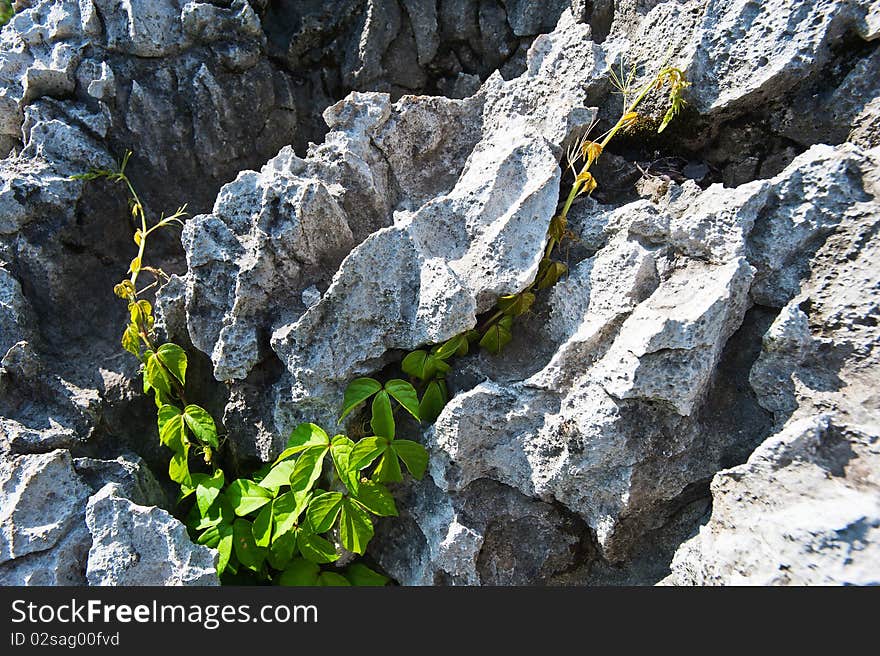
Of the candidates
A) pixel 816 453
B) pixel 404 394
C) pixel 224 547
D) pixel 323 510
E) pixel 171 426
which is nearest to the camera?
pixel 816 453

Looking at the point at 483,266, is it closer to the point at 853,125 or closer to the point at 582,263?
the point at 582,263

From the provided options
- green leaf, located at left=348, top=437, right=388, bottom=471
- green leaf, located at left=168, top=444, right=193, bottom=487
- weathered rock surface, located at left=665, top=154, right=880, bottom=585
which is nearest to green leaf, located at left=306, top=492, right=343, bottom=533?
green leaf, located at left=348, top=437, right=388, bottom=471

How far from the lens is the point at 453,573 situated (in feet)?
7.68

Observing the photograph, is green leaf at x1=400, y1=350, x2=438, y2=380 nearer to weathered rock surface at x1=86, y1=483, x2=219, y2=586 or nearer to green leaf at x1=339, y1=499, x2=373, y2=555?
green leaf at x1=339, y1=499, x2=373, y2=555

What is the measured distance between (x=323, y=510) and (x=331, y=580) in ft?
1.37

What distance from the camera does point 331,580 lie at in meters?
2.39

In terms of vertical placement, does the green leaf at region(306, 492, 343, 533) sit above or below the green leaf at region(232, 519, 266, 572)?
above

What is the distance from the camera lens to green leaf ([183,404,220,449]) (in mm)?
2494

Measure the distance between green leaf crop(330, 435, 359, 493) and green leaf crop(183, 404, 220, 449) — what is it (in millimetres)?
631

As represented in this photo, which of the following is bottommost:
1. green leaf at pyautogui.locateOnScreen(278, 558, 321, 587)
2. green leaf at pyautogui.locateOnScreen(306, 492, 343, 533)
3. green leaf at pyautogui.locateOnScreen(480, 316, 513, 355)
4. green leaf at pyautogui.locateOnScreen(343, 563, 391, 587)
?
green leaf at pyautogui.locateOnScreen(343, 563, 391, 587)

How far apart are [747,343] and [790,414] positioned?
1.03 feet

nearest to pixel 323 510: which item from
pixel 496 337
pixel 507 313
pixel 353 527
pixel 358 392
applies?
pixel 353 527

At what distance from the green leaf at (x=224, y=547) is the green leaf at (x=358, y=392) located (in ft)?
2.33

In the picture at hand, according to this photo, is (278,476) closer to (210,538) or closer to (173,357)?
(210,538)
